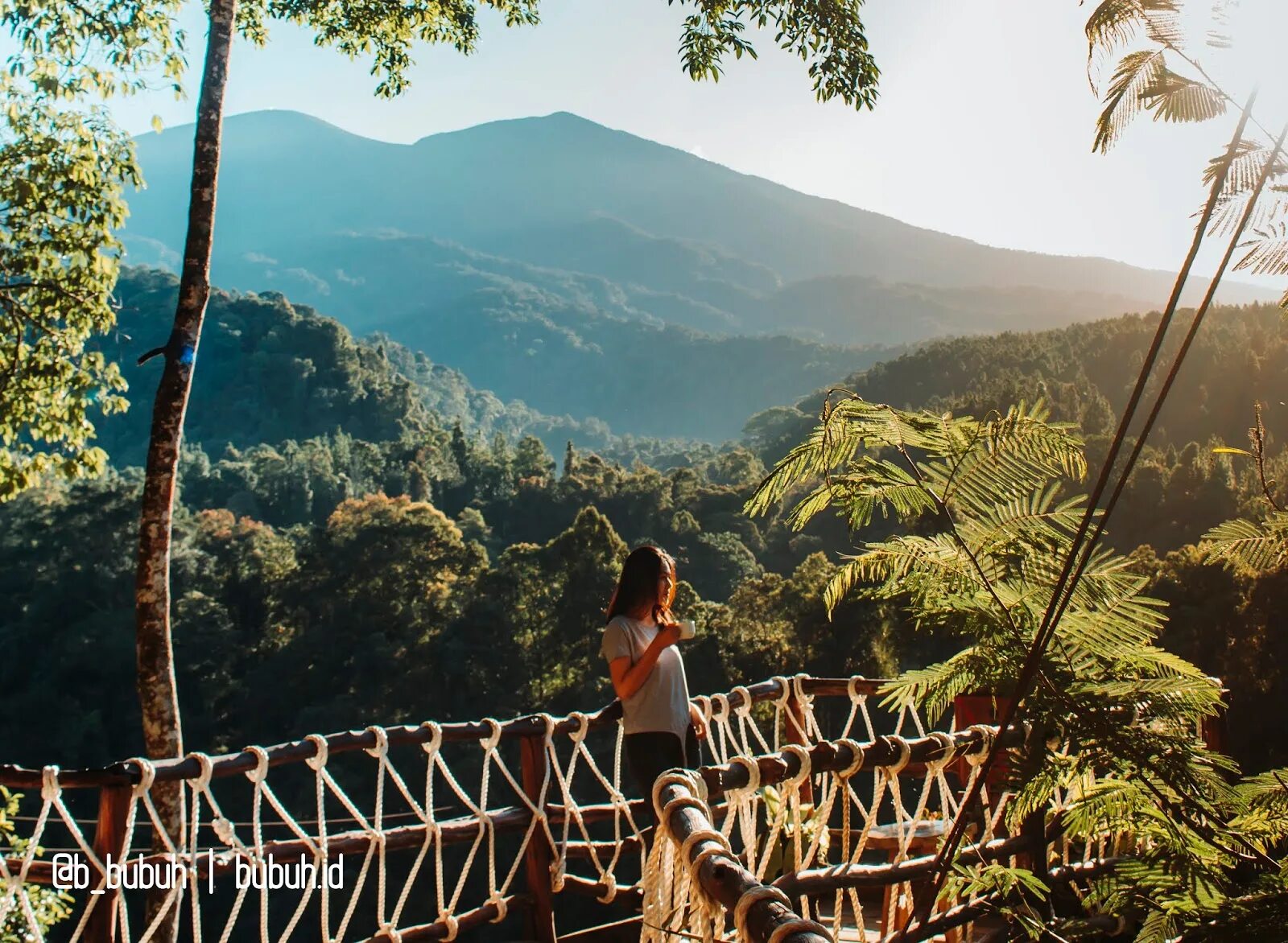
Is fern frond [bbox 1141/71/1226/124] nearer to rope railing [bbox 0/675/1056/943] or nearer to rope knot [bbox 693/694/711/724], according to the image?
rope railing [bbox 0/675/1056/943]

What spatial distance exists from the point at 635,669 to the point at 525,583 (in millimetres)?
20155

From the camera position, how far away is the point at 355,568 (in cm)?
2444

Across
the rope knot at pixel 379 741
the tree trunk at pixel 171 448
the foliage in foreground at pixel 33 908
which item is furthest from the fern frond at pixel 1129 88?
the foliage in foreground at pixel 33 908

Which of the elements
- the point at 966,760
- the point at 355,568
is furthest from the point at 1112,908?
the point at 355,568

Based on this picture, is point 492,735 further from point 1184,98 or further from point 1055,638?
point 1184,98

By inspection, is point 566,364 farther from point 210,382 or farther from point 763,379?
point 210,382

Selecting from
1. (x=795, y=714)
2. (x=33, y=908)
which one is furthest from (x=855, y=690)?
(x=33, y=908)

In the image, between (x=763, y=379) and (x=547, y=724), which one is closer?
(x=547, y=724)

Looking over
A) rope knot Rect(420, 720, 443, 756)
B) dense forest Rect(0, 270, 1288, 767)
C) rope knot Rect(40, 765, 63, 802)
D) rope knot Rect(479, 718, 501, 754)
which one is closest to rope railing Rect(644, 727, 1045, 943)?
rope knot Rect(479, 718, 501, 754)

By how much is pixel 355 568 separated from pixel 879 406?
24277 mm

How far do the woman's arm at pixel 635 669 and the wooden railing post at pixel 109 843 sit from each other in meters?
1.06

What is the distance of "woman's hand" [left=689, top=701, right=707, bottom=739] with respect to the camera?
9.25ft

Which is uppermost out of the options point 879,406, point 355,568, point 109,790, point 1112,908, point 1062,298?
point 1062,298

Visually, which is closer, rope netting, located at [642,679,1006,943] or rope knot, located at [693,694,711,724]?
rope netting, located at [642,679,1006,943]
